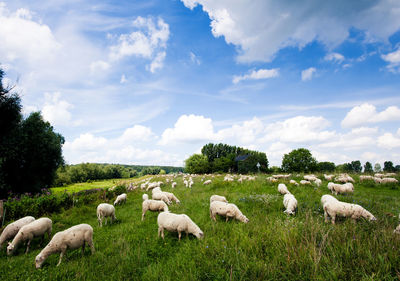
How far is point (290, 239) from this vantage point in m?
3.98

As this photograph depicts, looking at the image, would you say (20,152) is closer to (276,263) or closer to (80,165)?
(276,263)

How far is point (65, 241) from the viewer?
5410 mm

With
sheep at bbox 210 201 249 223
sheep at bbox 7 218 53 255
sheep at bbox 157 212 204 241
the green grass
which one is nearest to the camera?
the green grass

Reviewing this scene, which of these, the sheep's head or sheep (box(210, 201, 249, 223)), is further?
sheep (box(210, 201, 249, 223))

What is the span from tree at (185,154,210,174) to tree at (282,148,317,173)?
37.7 metres

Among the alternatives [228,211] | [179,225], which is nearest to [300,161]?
[228,211]

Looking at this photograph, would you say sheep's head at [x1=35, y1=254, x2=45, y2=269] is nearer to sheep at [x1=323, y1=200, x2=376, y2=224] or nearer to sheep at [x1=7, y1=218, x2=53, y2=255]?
sheep at [x1=7, y1=218, x2=53, y2=255]

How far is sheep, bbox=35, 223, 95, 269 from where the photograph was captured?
16.8ft

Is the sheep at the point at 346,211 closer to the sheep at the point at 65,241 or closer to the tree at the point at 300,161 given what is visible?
the sheep at the point at 65,241

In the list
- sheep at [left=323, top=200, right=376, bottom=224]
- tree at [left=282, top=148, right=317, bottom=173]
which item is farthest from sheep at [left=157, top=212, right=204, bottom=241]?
tree at [left=282, top=148, right=317, bottom=173]

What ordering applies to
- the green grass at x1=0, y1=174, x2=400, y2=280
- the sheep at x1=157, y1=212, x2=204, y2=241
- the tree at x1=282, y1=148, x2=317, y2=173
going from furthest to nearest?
the tree at x1=282, y1=148, x2=317, y2=173, the sheep at x1=157, y1=212, x2=204, y2=241, the green grass at x1=0, y1=174, x2=400, y2=280

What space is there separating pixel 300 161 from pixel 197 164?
158 ft

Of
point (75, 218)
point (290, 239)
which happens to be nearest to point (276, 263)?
point (290, 239)

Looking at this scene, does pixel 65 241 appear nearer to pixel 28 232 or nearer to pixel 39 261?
pixel 39 261
